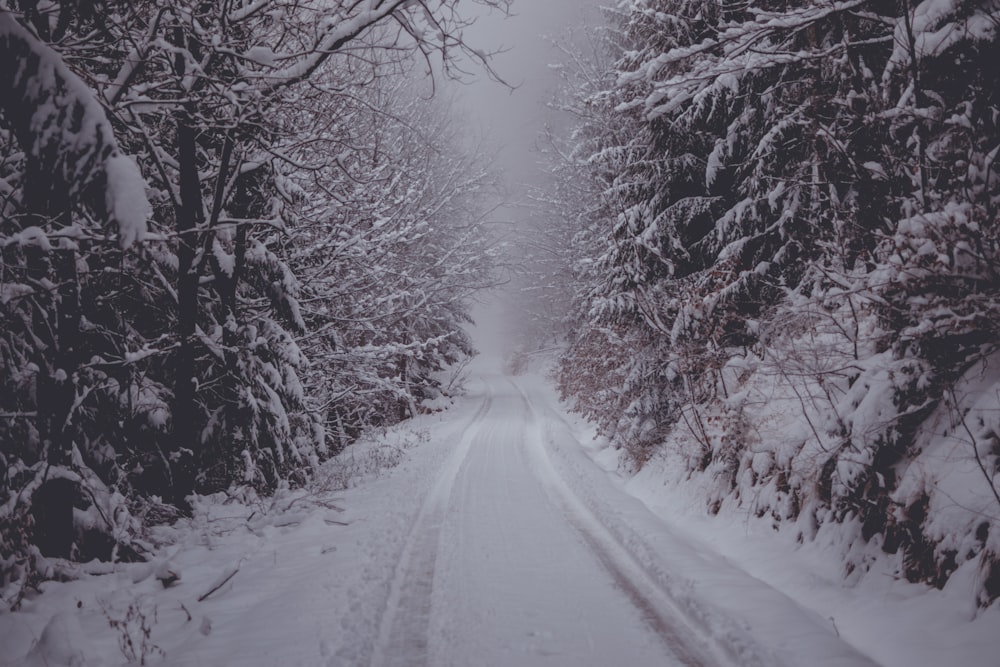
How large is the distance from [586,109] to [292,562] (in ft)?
46.6

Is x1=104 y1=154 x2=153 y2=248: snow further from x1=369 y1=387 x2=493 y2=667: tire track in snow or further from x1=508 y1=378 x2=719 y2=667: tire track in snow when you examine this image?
x1=508 y1=378 x2=719 y2=667: tire track in snow

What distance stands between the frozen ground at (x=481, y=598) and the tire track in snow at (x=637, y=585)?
24mm

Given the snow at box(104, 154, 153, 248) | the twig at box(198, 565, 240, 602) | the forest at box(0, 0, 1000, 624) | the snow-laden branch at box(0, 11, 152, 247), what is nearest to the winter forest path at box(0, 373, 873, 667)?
the twig at box(198, 565, 240, 602)

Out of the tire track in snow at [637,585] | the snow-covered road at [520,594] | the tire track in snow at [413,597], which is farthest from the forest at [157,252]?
the tire track in snow at [637,585]

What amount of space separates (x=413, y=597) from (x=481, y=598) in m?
0.69

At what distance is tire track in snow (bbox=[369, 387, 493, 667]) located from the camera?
12.7ft

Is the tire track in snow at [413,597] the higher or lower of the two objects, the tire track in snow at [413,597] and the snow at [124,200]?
the lower

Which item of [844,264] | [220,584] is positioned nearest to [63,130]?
[220,584]

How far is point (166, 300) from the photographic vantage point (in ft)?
21.5

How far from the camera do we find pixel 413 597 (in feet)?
16.0

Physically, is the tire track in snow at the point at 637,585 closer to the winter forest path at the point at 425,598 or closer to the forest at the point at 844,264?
the winter forest path at the point at 425,598

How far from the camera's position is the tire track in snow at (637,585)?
13.0 ft

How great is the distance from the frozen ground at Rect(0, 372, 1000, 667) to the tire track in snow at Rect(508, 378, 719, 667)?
0.02 meters

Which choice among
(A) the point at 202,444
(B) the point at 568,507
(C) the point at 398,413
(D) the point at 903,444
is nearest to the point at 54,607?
(A) the point at 202,444
